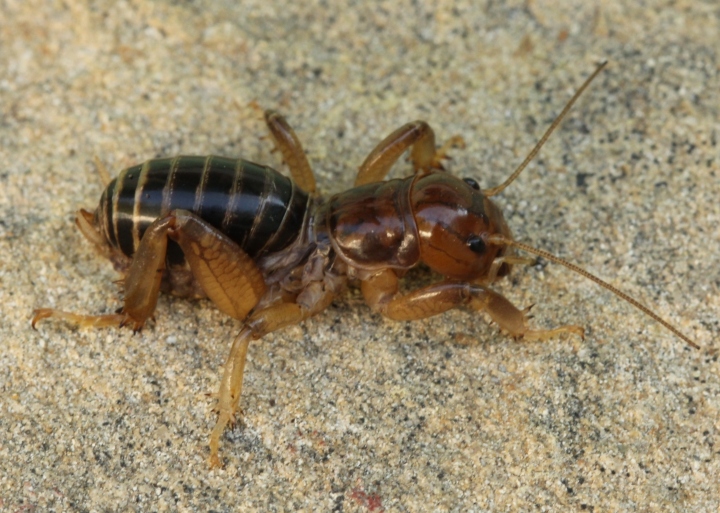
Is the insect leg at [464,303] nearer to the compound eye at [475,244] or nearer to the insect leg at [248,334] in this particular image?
the compound eye at [475,244]

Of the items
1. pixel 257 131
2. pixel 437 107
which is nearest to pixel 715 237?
pixel 437 107

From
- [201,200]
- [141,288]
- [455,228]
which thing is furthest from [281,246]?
[455,228]

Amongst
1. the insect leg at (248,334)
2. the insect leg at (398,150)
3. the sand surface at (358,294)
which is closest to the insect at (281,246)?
the insect leg at (248,334)

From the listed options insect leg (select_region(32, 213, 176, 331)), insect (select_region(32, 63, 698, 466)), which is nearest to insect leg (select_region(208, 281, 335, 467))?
insect (select_region(32, 63, 698, 466))

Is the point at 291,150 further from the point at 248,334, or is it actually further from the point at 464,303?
the point at 464,303

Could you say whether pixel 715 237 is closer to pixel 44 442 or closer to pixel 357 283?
pixel 357 283

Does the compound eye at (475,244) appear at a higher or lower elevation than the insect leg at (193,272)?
higher

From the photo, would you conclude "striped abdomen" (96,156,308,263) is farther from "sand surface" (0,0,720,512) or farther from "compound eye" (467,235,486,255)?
"compound eye" (467,235,486,255)
